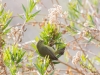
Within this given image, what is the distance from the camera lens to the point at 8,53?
0.51 m

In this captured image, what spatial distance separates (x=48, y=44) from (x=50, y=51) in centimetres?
4

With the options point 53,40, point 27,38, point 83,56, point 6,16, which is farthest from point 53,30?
point 27,38

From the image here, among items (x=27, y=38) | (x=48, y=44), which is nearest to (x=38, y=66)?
(x=48, y=44)

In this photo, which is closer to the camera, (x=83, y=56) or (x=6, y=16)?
(x=6, y=16)

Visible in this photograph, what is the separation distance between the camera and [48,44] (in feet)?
1.65

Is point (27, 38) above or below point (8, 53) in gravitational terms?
below

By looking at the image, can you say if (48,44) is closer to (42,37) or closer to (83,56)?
(42,37)

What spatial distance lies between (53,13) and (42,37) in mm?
56

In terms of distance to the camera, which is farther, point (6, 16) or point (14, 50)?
point (6, 16)

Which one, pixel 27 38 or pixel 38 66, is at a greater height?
pixel 38 66

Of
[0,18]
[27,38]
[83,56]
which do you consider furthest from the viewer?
[27,38]

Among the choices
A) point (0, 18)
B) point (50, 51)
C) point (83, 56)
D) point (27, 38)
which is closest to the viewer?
point (50, 51)

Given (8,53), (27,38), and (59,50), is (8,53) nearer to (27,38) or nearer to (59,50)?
(59,50)

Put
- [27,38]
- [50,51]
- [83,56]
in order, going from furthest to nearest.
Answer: [27,38], [83,56], [50,51]
